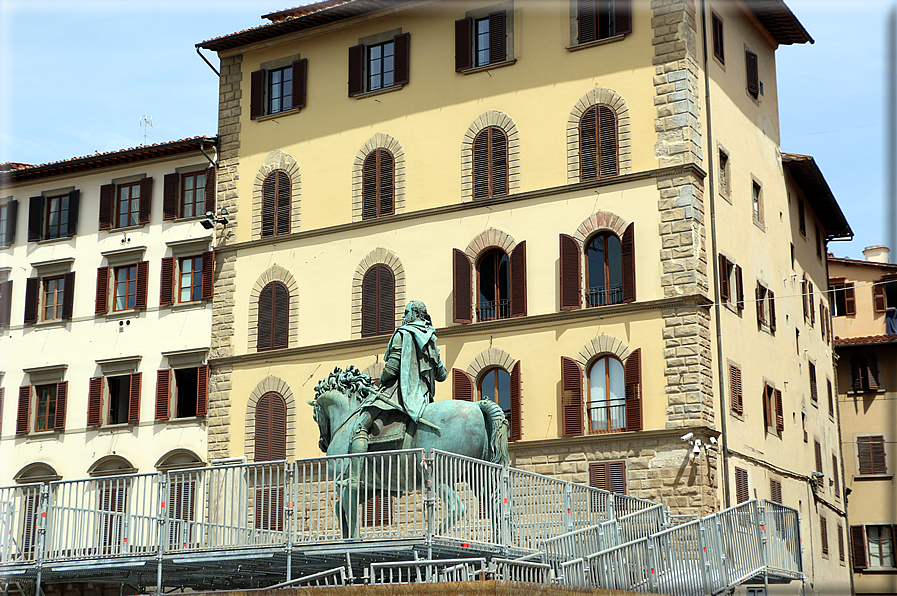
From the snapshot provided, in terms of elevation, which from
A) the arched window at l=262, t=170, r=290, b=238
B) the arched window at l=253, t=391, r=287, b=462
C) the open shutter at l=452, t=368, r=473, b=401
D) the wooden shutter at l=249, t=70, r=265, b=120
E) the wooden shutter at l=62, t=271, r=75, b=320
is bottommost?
the arched window at l=253, t=391, r=287, b=462

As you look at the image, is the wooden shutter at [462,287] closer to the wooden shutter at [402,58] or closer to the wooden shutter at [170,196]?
the wooden shutter at [402,58]

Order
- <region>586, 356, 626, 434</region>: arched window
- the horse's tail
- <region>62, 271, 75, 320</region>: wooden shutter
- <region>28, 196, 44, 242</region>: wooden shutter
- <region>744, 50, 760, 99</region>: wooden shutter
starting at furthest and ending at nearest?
1. <region>28, 196, 44, 242</region>: wooden shutter
2. <region>62, 271, 75, 320</region>: wooden shutter
3. <region>744, 50, 760, 99</region>: wooden shutter
4. <region>586, 356, 626, 434</region>: arched window
5. the horse's tail

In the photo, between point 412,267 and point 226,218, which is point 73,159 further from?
point 412,267

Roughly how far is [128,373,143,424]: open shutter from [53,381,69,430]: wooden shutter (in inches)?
88.3

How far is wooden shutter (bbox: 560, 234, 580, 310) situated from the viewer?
103 ft

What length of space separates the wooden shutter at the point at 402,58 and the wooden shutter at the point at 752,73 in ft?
32.2

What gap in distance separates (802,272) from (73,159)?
936 inches

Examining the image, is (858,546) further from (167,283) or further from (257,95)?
(257,95)

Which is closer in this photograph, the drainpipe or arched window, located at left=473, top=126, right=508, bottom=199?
the drainpipe

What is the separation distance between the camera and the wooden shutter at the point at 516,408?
31578 millimetres

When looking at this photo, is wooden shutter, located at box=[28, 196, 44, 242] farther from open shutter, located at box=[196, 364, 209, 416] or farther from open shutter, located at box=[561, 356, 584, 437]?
open shutter, located at box=[561, 356, 584, 437]

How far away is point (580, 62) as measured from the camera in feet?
108

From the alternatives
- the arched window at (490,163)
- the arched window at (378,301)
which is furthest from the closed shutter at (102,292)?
the arched window at (490,163)

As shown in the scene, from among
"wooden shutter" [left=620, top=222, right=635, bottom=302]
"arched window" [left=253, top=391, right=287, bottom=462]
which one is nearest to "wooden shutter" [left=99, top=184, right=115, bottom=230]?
"arched window" [left=253, top=391, right=287, bottom=462]
